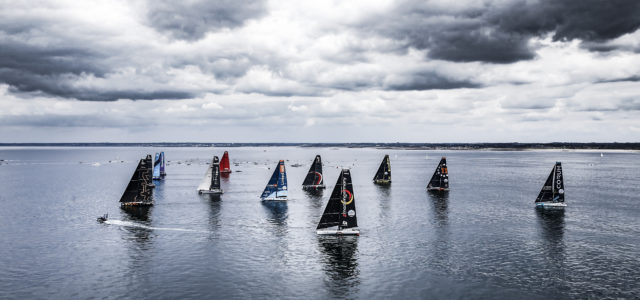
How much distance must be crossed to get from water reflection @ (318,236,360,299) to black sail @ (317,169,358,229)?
191 centimetres

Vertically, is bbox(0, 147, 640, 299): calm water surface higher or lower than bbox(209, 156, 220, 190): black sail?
lower

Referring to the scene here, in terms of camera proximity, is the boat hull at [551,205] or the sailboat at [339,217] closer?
the sailboat at [339,217]

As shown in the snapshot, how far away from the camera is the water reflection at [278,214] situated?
233 ft

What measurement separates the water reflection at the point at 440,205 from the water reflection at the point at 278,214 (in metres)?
25.5

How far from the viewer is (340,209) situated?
205 ft

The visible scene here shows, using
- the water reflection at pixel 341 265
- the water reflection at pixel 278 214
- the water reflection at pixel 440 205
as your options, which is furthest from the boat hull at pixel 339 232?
the water reflection at pixel 440 205

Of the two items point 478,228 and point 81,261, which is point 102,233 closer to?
point 81,261

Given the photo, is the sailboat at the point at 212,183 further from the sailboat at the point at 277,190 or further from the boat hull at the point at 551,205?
the boat hull at the point at 551,205

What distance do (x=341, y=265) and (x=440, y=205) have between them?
50.4 metres

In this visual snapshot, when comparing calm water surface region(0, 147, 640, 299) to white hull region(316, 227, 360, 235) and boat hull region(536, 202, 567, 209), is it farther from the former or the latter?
boat hull region(536, 202, 567, 209)

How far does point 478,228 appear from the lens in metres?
70.5

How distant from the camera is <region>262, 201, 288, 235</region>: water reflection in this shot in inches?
2790

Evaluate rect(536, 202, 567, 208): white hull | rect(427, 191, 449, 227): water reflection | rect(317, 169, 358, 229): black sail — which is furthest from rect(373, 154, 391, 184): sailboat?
rect(317, 169, 358, 229): black sail

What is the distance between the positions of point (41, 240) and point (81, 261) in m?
15.0
